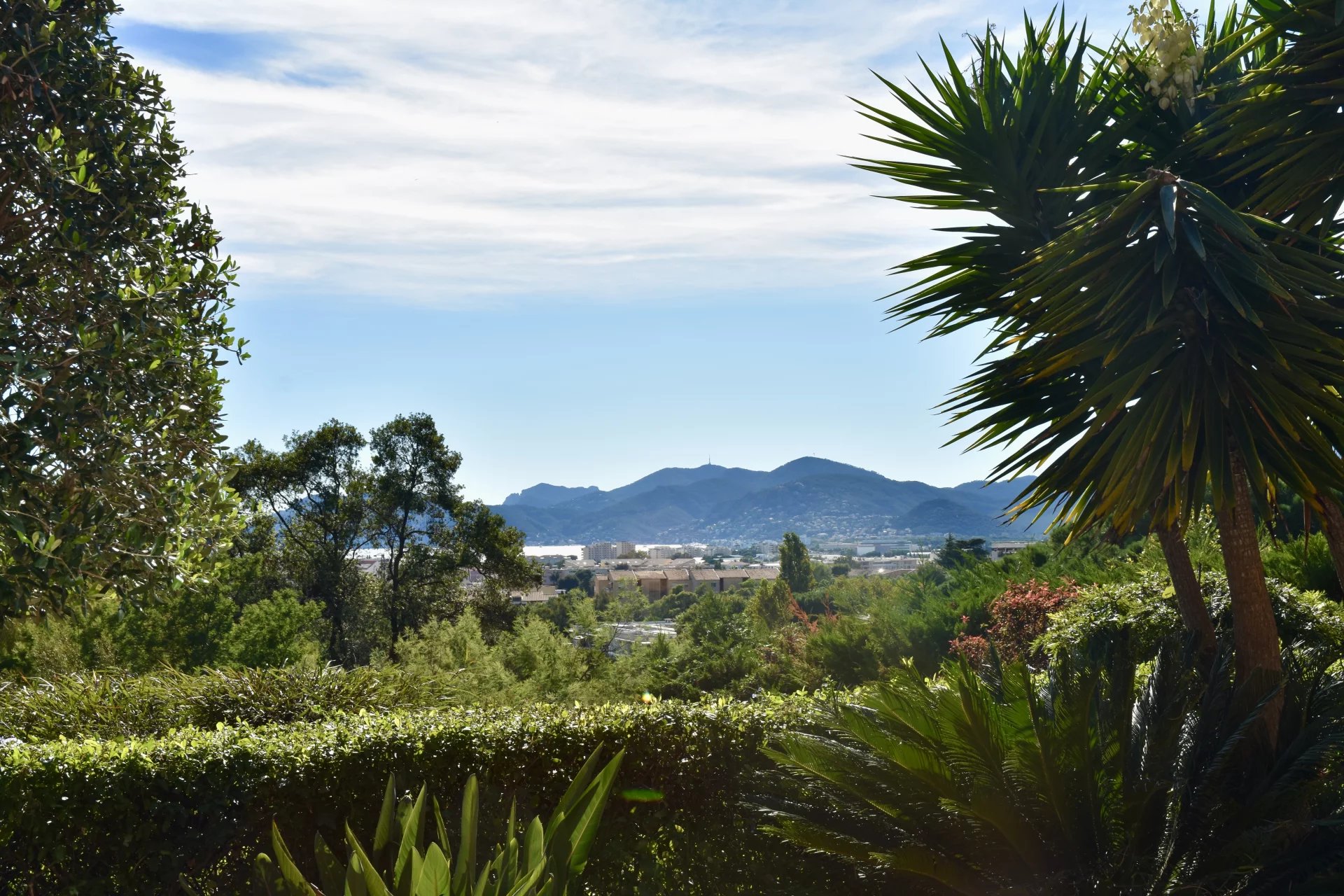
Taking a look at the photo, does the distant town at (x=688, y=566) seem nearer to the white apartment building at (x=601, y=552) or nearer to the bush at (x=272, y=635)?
the white apartment building at (x=601, y=552)

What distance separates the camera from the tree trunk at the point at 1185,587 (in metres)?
Answer: 5.04

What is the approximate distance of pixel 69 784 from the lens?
441cm

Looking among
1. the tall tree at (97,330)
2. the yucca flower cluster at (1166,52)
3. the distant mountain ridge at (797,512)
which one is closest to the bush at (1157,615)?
the yucca flower cluster at (1166,52)

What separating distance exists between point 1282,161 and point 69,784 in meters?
6.44

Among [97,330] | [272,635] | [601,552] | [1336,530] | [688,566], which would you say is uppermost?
[97,330]

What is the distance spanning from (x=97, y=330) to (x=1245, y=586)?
5726 mm

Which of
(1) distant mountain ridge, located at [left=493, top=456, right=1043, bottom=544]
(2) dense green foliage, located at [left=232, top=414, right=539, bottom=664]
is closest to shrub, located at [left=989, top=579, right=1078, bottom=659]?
(2) dense green foliage, located at [left=232, top=414, right=539, bottom=664]

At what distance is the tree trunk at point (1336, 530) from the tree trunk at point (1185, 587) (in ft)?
2.14

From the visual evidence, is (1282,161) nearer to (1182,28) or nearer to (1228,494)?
(1182,28)

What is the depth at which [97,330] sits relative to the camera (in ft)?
15.2

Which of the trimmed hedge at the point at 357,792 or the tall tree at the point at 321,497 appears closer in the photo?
the trimmed hedge at the point at 357,792

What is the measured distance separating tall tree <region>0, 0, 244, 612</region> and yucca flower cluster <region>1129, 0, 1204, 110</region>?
5319 mm

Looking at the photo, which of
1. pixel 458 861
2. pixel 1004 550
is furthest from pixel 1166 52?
pixel 1004 550

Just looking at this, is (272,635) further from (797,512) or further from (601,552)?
(797,512)
